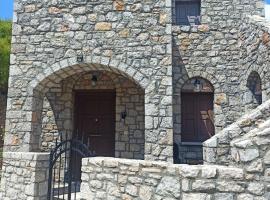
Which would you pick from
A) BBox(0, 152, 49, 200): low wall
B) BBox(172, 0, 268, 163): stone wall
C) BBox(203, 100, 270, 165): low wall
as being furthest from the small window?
BBox(0, 152, 49, 200): low wall

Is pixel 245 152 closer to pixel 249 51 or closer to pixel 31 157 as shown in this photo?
pixel 31 157

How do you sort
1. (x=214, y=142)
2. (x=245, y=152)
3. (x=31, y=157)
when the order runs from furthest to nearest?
(x=31, y=157) → (x=214, y=142) → (x=245, y=152)

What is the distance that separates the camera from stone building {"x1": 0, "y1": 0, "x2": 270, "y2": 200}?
3480 mm

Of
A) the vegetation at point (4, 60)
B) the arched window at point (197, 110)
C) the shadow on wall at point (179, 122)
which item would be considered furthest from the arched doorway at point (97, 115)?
the vegetation at point (4, 60)

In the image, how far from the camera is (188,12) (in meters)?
9.55

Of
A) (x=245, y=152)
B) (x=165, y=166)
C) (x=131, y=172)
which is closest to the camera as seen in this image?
(x=245, y=152)

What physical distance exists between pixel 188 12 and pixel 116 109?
4.08m

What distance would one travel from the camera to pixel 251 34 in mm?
7723

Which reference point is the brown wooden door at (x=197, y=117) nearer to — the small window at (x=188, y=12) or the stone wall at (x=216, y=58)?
the stone wall at (x=216, y=58)

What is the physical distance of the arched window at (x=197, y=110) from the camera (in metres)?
8.65

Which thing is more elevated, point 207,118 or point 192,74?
point 192,74

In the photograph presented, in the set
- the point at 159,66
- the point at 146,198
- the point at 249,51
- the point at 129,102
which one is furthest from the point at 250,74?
the point at 146,198

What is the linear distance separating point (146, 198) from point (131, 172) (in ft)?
1.28

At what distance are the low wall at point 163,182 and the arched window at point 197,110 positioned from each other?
488 cm
